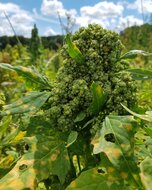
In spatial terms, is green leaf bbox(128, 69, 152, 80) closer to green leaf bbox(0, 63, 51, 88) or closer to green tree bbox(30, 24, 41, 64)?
green leaf bbox(0, 63, 51, 88)

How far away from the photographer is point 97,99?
7.10 ft

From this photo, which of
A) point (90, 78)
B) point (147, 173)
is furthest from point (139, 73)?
point (147, 173)

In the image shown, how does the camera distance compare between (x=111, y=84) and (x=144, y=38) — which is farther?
(x=144, y=38)

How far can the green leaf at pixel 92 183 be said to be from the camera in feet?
6.52

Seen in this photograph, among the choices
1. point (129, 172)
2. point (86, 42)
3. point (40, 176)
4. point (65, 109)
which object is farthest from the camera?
point (86, 42)

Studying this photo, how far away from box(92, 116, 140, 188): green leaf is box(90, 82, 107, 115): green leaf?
15 centimetres

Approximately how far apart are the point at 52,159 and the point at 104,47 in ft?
2.06

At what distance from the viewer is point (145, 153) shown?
7.07 feet

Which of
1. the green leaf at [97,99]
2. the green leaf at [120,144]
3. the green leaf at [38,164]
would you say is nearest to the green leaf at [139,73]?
the green leaf at [97,99]

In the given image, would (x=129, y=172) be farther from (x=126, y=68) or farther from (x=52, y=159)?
(x=126, y=68)

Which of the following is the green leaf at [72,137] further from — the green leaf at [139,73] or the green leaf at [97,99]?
the green leaf at [139,73]

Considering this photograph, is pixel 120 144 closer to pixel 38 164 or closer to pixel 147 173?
pixel 147 173

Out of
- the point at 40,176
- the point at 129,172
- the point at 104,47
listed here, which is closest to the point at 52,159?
the point at 40,176

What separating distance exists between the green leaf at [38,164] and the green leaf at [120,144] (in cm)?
24
